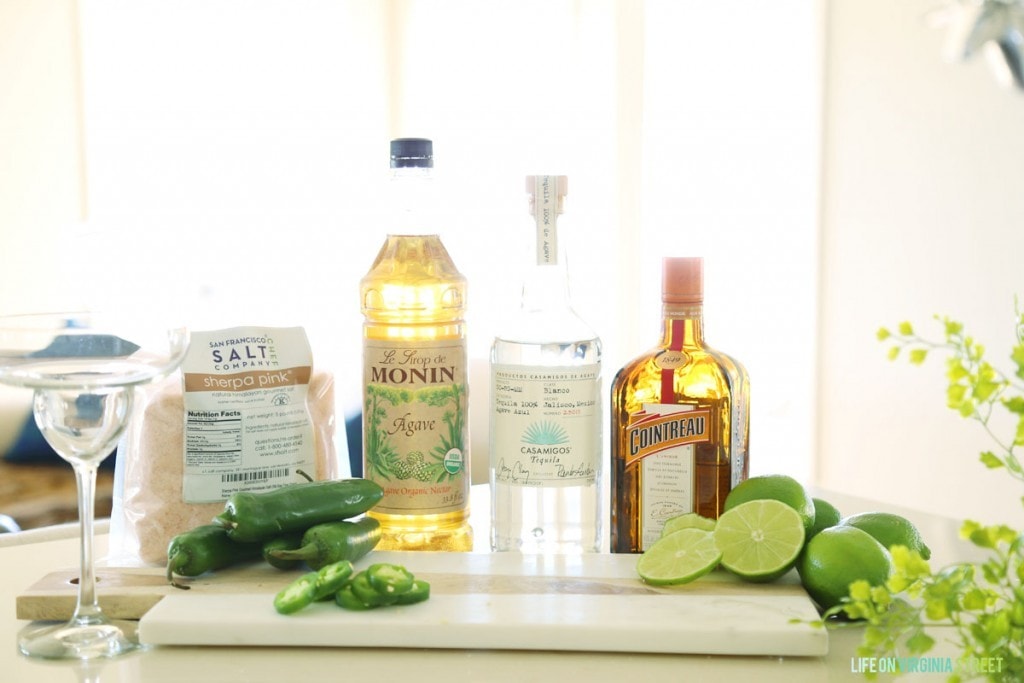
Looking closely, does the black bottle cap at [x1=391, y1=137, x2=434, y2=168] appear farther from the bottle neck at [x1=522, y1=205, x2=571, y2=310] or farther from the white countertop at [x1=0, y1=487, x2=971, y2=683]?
the white countertop at [x1=0, y1=487, x2=971, y2=683]

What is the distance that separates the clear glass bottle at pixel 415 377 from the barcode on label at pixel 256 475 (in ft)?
0.26

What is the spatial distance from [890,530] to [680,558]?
0.17 meters

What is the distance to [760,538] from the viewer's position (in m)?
0.90

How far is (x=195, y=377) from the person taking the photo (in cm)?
102

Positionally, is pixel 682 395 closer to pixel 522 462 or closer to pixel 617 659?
pixel 522 462

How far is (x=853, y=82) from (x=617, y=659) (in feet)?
9.51

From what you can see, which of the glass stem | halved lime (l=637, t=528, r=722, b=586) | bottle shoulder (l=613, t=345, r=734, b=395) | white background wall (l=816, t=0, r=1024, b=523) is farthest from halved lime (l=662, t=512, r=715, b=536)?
white background wall (l=816, t=0, r=1024, b=523)

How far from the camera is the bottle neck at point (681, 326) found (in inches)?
39.4

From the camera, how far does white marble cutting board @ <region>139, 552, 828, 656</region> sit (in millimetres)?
802

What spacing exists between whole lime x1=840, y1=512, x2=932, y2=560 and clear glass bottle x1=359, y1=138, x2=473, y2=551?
1.20 ft

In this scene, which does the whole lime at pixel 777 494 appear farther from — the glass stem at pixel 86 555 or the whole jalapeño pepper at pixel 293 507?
the glass stem at pixel 86 555

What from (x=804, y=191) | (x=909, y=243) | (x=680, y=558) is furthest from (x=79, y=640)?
(x=804, y=191)

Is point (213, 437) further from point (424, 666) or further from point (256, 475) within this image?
point (424, 666)

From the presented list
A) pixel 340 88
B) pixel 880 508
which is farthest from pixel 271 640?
pixel 340 88
